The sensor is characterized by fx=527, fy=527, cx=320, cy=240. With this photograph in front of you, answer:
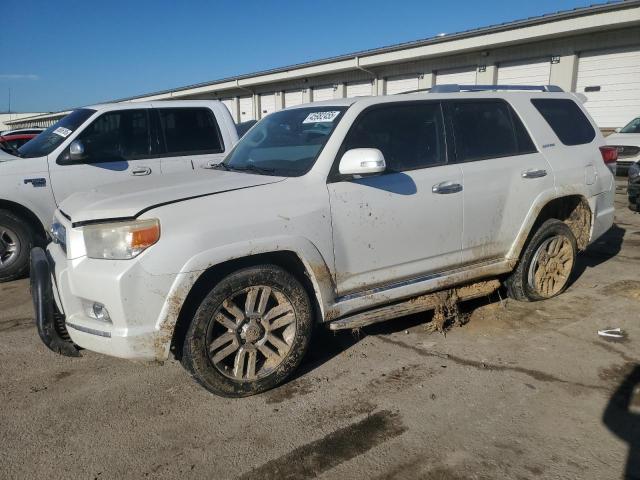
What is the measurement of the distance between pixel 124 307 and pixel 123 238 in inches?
15.2

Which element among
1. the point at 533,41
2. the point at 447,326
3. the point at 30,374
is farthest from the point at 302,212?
the point at 533,41

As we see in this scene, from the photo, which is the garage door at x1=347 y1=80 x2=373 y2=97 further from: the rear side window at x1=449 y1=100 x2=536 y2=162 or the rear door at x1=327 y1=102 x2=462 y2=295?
the rear door at x1=327 y1=102 x2=462 y2=295

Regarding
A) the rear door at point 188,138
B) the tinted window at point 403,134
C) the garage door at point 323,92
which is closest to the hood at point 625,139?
the rear door at point 188,138

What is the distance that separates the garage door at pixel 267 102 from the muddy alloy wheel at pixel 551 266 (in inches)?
1005

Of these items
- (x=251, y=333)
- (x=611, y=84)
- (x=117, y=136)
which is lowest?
(x=251, y=333)

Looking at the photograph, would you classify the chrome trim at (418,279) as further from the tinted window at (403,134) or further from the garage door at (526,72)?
the garage door at (526,72)

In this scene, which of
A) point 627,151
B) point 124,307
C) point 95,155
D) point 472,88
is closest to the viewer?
point 124,307

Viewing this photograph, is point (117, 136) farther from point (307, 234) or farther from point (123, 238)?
point (307, 234)

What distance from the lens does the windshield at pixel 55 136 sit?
6.12 m

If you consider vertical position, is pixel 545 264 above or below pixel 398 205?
below

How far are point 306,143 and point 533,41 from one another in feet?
51.1

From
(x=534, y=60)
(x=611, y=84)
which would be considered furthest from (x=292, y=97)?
(x=611, y=84)

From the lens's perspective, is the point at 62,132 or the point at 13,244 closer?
the point at 13,244

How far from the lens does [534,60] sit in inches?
669
